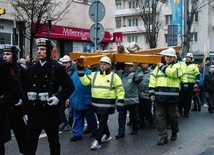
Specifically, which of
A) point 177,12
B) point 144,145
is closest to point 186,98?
point 144,145

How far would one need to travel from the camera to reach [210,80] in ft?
46.0

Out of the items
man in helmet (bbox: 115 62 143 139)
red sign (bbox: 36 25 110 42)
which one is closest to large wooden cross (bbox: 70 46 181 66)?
man in helmet (bbox: 115 62 143 139)

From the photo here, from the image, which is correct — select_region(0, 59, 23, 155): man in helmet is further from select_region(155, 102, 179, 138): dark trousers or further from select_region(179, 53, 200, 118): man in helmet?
select_region(179, 53, 200, 118): man in helmet

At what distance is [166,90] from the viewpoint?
327 inches

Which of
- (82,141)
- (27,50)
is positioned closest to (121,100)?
(82,141)

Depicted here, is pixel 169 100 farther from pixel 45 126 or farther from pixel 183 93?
pixel 183 93

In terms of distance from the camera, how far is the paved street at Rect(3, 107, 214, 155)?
7.65m

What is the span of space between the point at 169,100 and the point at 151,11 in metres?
30.5

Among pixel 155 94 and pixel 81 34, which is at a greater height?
pixel 81 34

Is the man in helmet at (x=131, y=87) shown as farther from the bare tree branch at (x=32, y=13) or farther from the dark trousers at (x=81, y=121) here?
the bare tree branch at (x=32, y=13)

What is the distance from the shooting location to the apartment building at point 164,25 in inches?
2092

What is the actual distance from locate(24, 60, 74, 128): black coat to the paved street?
78.6 inches

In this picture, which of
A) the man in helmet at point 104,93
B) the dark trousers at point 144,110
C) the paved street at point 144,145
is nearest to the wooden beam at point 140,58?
the man in helmet at point 104,93

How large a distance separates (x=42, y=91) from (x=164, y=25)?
166ft
